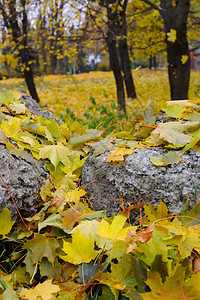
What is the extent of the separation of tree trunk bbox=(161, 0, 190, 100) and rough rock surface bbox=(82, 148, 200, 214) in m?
3.91

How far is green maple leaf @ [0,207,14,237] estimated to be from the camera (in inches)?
43.1

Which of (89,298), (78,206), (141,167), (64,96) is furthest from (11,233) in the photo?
(64,96)

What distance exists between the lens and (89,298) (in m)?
0.91

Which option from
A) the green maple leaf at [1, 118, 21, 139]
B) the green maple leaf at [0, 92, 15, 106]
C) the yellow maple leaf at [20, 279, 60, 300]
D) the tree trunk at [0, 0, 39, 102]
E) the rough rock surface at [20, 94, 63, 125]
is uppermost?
the tree trunk at [0, 0, 39, 102]

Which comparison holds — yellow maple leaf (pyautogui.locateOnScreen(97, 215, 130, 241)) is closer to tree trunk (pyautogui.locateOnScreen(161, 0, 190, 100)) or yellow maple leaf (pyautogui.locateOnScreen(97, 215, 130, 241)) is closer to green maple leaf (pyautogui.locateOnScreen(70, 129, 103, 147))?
green maple leaf (pyautogui.locateOnScreen(70, 129, 103, 147))

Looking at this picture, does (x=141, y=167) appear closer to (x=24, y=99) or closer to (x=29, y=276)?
(x=29, y=276)

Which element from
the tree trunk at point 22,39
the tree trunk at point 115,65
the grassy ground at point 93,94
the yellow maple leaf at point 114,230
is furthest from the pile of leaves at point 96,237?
the tree trunk at point 22,39

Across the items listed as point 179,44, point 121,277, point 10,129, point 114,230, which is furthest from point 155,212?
point 179,44

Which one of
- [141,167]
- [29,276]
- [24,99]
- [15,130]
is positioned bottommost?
[29,276]

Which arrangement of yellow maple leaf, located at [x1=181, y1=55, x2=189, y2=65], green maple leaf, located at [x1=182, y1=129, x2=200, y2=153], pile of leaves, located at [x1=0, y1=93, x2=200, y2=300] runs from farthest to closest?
yellow maple leaf, located at [x1=181, y1=55, x2=189, y2=65]
green maple leaf, located at [x1=182, y1=129, x2=200, y2=153]
pile of leaves, located at [x1=0, y1=93, x2=200, y2=300]

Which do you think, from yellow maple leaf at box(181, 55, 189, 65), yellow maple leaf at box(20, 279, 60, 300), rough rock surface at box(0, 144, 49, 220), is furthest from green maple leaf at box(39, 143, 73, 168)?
yellow maple leaf at box(181, 55, 189, 65)

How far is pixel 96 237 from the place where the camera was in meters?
1.05

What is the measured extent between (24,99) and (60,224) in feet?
4.06

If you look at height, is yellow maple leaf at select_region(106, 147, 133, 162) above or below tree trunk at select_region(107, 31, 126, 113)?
below
